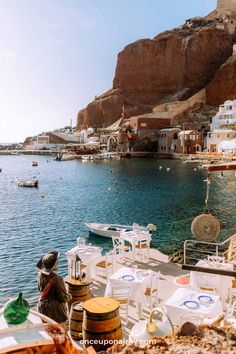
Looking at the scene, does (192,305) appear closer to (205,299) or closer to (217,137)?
(205,299)

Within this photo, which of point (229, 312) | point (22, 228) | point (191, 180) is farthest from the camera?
point (191, 180)

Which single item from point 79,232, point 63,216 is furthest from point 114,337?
point 63,216

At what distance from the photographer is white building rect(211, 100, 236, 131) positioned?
93.6 meters

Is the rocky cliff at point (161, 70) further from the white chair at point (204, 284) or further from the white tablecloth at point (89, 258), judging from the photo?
the white chair at point (204, 284)

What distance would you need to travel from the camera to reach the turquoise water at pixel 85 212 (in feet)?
68.4

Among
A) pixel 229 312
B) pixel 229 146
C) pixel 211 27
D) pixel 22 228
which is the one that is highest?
pixel 211 27

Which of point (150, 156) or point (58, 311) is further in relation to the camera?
point (150, 156)

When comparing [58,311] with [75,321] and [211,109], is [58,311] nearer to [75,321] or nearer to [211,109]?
[75,321]

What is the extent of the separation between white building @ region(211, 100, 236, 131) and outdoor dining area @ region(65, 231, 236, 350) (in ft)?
278

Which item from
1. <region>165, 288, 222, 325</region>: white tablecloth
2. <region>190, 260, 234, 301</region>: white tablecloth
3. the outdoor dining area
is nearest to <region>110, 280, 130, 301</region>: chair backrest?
the outdoor dining area

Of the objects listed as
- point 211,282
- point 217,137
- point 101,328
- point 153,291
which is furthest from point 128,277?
point 217,137

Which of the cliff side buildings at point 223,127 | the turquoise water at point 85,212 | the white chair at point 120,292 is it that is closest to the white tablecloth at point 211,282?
the white chair at point 120,292

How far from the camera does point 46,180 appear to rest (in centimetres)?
6581

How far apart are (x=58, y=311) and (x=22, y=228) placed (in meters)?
23.4
